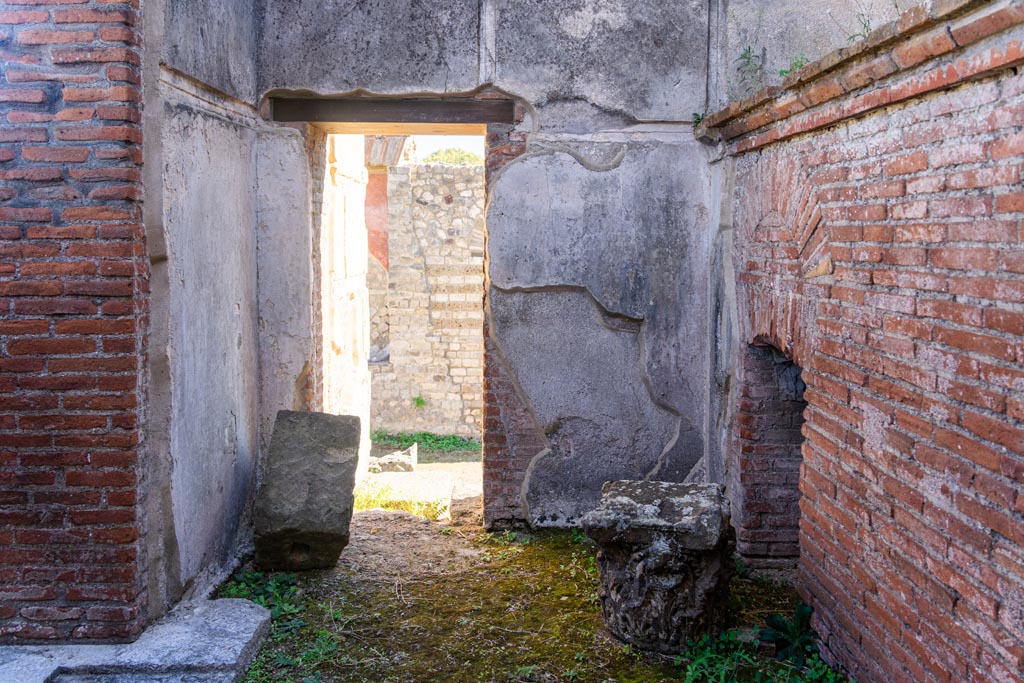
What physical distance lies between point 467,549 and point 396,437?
6236 millimetres

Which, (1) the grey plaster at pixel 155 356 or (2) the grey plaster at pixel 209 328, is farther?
(2) the grey plaster at pixel 209 328

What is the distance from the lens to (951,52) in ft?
9.05

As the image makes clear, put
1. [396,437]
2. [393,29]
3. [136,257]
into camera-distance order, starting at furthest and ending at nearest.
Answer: [396,437], [393,29], [136,257]

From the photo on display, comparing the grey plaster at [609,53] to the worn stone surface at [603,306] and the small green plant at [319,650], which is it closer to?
the worn stone surface at [603,306]

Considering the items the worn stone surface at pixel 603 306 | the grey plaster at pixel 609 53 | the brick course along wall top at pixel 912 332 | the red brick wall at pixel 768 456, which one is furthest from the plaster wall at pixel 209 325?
the red brick wall at pixel 768 456

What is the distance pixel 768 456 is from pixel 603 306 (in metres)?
1.38

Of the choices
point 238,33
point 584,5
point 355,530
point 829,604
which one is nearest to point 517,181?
point 584,5

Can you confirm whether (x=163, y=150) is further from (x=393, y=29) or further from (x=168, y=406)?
(x=393, y=29)

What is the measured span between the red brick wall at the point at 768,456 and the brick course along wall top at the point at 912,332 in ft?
2.39

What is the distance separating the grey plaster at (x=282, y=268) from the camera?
18.4 ft

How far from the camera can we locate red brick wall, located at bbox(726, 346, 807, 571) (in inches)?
198

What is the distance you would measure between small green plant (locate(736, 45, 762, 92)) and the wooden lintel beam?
1437 millimetres

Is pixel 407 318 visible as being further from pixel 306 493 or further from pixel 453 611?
pixel 453 611

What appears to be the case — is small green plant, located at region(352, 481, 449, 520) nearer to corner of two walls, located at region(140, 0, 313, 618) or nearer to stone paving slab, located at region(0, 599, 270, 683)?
corner of two walls, located at region(140, 0, 313, 618)
